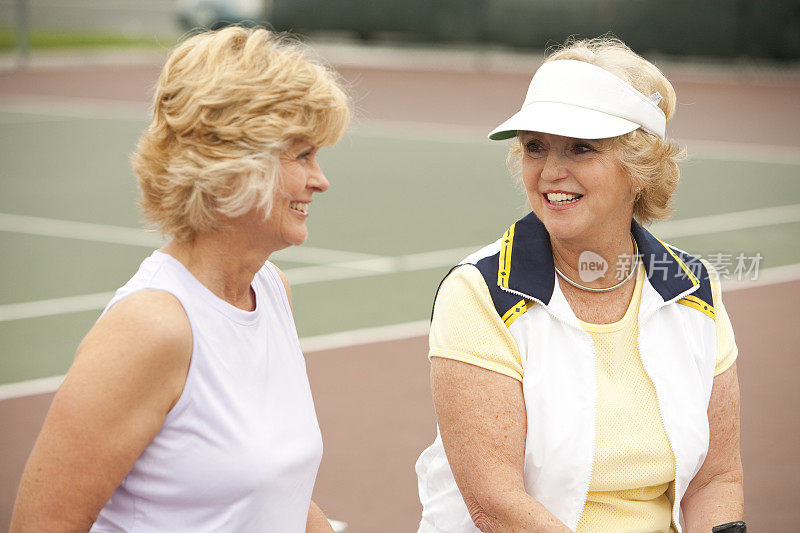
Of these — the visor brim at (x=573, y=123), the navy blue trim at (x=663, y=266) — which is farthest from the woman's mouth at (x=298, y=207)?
the navy blue trim at (x=663, y=266)

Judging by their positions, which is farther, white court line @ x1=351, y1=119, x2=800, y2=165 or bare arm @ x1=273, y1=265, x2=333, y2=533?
white court line @ x1=351, y1=119, x2=800, y2=165

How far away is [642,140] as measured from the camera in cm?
331

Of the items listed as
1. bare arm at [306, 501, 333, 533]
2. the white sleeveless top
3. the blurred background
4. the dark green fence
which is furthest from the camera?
the blurred background

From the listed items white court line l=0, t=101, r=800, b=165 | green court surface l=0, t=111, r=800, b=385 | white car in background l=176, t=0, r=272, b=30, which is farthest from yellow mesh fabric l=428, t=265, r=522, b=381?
white car in background l=176, t=0, r=272, b=30

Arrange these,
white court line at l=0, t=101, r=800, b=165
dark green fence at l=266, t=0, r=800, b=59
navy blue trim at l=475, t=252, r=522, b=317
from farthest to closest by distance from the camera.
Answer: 1. dark green fence at l=266, t=0, r=800, b=59
2. white court line at l=0, t=101, r=800, b=165
3. navy blue trim at l=475, t=252, r=522, b=317

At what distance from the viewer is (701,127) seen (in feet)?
58.0

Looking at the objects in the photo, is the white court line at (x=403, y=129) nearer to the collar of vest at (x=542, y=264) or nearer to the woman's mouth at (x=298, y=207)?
the collar of vest at (x=542, y=264)

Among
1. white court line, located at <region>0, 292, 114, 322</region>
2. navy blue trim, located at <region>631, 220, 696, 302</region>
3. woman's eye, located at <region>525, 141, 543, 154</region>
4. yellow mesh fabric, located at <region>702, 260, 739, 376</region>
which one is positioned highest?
woman's eye, located at <region>525, 141, 543, 154</region>

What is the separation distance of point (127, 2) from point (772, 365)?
32.6m

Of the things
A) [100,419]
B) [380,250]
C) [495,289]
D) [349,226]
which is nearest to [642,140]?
[495,289]

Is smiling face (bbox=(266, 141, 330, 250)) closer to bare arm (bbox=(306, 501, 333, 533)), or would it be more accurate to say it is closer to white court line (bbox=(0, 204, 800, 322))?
bare arm (bbox=(306, 501, 333, 533))

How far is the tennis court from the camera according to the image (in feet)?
20.1

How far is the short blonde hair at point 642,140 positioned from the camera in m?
3.31

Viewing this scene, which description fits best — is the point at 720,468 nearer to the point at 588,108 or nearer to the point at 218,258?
the point at 588,108
